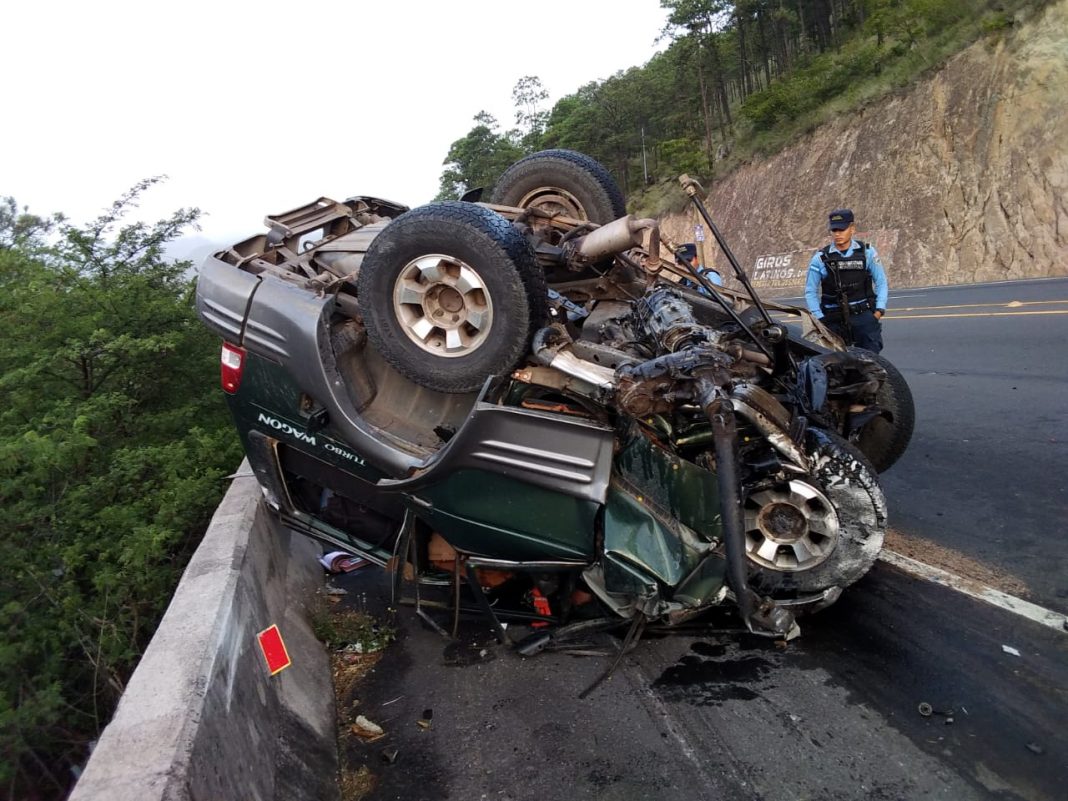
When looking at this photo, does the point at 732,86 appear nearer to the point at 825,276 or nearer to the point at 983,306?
the point at 983,306

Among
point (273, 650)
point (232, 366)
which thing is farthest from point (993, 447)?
point (232, 366)

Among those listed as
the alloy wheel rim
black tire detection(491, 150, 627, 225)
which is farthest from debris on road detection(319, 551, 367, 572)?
black tire detection(491, 150, 627, 225)

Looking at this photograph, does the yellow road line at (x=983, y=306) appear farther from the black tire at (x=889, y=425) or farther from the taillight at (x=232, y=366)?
the taillight at (x=232, y=366)

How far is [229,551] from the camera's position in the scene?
10.4 feet

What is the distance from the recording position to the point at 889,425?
4.00m

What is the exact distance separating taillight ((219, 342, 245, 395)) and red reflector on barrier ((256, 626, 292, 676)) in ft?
4.36

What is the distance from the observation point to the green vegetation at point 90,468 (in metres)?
Result: 3.41

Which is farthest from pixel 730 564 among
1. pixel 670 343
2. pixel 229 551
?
pixel 229 551

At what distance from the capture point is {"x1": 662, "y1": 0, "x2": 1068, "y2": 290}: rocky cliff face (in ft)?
55.3

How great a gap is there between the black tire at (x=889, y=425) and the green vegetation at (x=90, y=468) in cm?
404

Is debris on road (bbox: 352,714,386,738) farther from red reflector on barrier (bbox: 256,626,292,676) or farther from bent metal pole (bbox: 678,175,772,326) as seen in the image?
bent metal pole (bbox: 678,175,772,326)

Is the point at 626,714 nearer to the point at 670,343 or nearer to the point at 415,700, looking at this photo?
the point at 415,700

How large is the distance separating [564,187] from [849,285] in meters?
2.36

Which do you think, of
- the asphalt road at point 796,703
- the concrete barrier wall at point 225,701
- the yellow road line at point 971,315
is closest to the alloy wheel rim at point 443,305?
the concrete barrier wall at point 225,701
